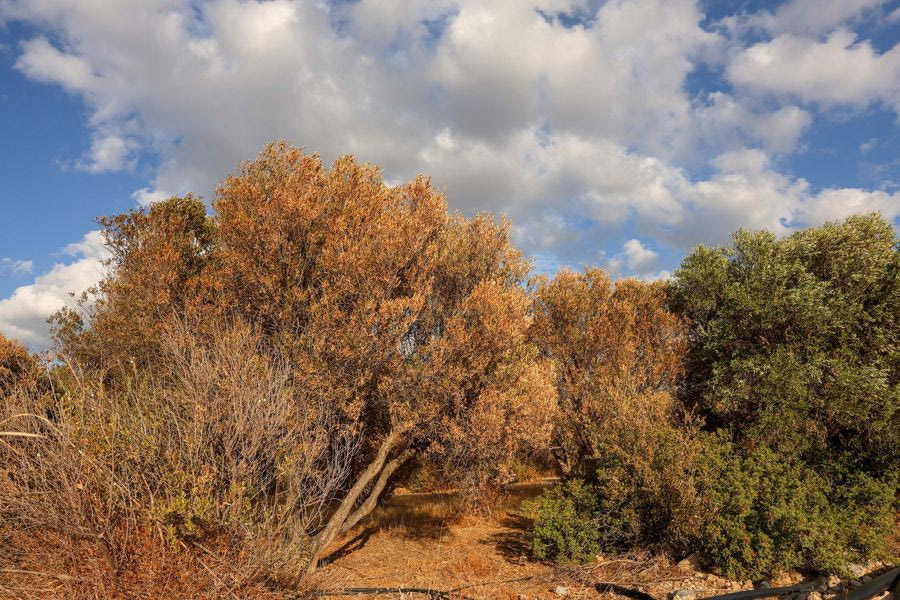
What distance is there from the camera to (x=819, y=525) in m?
12.3

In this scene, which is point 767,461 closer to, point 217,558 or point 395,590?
point 395,590

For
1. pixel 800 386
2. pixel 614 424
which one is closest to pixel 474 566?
pixel 614 424

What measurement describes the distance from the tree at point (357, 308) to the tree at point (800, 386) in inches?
235

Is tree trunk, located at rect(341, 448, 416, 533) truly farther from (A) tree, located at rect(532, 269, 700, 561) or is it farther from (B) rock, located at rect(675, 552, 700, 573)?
(B) rock, located at rect(675, 552, 700, 573)

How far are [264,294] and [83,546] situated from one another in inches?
280

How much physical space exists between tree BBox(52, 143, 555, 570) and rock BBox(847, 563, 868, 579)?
7.70 m

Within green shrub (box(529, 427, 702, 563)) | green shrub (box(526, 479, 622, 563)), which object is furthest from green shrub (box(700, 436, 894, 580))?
green shrub (box(526, 479, 622, 563))

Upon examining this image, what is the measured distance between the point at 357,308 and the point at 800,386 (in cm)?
1464

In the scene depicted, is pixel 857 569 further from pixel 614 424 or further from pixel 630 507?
pixel 614 424

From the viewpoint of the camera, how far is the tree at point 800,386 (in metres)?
12.6

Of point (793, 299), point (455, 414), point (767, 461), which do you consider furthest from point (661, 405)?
point (793, 299)

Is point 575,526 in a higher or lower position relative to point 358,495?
lower

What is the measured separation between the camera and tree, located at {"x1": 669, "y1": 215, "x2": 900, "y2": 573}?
1263 centimetres

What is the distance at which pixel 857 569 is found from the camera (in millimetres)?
12570
